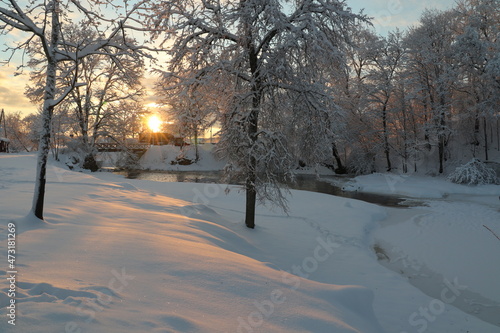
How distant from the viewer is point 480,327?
5.26 m

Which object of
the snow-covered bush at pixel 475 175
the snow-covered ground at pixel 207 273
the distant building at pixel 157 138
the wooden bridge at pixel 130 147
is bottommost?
the snow-covered ground at pixel 207 273

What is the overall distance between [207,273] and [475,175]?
965 inches

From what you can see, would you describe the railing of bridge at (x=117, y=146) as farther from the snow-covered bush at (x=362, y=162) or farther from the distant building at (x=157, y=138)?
the snow-covered bush at (x=362, y=162)

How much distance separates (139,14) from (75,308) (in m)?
5.44

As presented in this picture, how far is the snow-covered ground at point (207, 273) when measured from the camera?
10.2 feet

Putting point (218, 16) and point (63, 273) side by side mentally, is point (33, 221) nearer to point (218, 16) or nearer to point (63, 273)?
point (63, 273)

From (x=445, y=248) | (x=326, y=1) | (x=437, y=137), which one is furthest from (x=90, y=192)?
(x=437, y=137)

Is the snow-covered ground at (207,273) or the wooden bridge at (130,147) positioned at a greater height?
the wooden bridge at (130,147)

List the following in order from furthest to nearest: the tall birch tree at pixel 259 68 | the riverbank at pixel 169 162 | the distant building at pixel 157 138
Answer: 1. the distant building at pixel 157 138
2. the riverbank at pixel 169 162
3. the tall birch tree at pixel 259 68

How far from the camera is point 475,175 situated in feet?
72.7

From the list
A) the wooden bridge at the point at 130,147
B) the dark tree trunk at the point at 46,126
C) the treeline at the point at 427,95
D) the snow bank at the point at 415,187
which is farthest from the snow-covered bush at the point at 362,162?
the dark tree trunk at the point at 46,126

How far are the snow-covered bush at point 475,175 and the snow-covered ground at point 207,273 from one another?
13.4 metres

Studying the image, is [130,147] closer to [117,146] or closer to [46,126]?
[117,146]

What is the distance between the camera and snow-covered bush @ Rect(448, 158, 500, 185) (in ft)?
72.6
